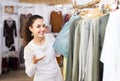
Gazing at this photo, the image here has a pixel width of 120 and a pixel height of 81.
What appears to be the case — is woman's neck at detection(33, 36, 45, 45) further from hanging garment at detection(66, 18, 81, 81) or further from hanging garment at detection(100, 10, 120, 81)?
hanging garment at detection(100, 10, 120, 81)

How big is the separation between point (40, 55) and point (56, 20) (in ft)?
17.1

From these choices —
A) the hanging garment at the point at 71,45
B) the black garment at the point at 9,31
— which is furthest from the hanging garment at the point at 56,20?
the hanging garment at the point at 71,45

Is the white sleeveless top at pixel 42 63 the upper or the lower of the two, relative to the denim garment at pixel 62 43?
lower

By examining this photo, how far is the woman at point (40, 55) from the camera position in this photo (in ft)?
8.84

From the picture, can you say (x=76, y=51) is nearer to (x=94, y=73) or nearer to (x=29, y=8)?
(x=94, y=73)

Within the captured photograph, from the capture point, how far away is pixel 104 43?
2033 millimetres

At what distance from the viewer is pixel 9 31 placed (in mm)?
7418

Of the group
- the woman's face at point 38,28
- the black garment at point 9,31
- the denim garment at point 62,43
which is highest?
the woman's face at point 38,28

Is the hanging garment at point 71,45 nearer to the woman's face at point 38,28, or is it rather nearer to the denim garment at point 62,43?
the denim garment at point 62,43

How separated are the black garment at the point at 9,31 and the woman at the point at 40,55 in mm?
Answer: 4733

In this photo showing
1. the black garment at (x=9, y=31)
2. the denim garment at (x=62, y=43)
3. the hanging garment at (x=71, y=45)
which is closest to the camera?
the hanging garment at (x=71, y=45)

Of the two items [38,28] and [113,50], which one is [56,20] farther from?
[113,50]

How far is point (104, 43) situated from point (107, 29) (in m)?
0.12

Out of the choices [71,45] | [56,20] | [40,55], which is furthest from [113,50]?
[56,20]
